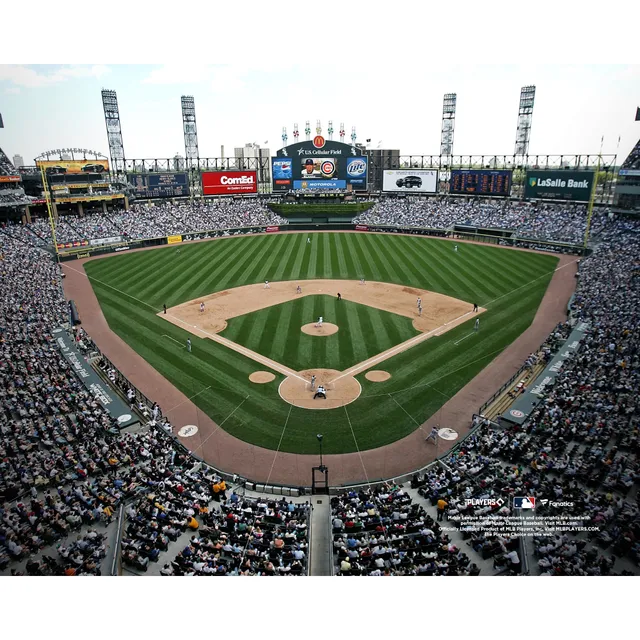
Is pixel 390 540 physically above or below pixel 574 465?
below

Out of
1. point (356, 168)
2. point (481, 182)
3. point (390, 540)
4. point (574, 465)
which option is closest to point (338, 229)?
point (356, 168)

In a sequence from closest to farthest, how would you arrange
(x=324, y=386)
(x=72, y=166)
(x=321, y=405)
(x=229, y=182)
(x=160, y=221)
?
(x=321, y=405), (x=324, y=386), (x=72, y=166), (x=160, y=221), (x=229, y=182)

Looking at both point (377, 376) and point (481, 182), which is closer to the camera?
point (377, 376)

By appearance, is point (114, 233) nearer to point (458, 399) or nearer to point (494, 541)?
point (458, 399)

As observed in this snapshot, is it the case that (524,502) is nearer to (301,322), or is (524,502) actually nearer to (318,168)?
(301,322)

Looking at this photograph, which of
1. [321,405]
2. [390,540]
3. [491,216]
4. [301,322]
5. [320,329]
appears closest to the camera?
[390,540]

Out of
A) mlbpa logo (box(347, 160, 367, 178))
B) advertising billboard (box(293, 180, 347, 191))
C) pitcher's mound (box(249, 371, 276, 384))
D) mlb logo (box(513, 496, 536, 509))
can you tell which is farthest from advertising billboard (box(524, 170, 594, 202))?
mlb logo (box(513, 496, 536, 509))

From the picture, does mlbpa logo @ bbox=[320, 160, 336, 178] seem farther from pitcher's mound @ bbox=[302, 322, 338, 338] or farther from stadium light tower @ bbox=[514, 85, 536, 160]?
pitcher's mound @ bbox=[302, 322, 338, 338]
